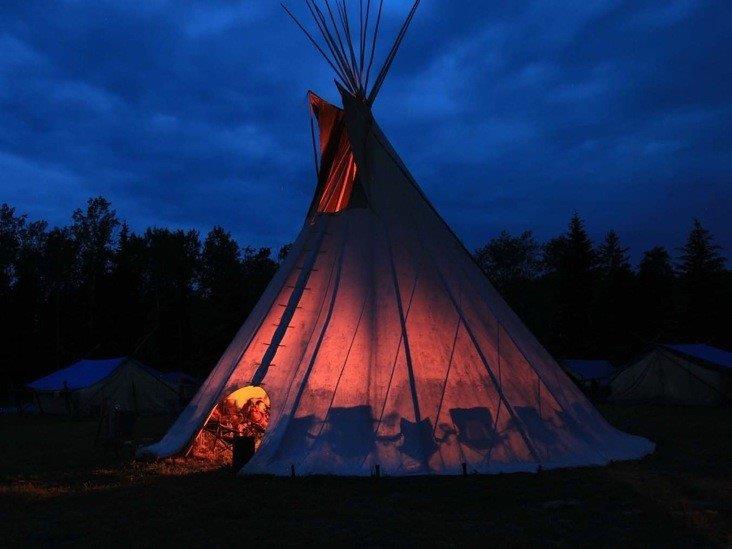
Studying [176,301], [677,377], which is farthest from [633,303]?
[176,301]

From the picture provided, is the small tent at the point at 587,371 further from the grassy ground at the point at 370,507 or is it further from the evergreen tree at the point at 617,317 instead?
the grassy ground at the point at 370,507

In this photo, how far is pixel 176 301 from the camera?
45906 mm

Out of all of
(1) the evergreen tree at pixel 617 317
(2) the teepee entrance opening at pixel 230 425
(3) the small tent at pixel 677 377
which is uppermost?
(1) the evergreen tree at pixel 617 317

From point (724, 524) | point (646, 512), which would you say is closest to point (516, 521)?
point (646, 512)

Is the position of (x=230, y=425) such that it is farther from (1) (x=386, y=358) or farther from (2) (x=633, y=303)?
(2) (x=633, y=303)

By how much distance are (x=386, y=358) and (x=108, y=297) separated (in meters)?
37.0

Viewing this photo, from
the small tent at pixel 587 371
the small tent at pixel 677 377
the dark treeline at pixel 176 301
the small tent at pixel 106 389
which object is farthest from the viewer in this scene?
the dark treeline at pixel 176 301

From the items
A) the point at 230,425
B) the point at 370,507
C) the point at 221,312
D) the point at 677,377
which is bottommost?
the point at 370,507

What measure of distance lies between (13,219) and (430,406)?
157 ft

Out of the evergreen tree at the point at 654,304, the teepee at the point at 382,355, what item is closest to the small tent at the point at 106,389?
the teepee at the point at 382,355

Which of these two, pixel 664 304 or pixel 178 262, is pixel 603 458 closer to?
pixel 664 304

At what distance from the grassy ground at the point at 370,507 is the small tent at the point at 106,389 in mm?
16380

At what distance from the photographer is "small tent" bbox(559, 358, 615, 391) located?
105 feet

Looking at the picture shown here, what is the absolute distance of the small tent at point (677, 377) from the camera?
2359cm
